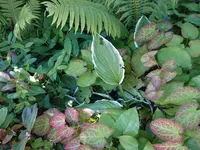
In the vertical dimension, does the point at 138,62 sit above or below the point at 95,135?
above

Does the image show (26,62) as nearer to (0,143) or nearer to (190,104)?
(0,143)

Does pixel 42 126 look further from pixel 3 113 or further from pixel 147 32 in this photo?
pixel 147 32

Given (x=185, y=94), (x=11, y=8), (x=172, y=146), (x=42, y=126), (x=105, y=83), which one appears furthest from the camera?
(x=11, y=8)

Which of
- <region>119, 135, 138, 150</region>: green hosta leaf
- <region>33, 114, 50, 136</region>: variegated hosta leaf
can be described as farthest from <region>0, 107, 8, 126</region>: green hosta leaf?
<region>119, 135, 138, 150</region>: green hosta leaf

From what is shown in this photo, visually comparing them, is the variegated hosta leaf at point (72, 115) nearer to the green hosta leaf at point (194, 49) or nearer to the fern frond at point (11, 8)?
the green hosta leaf at point (194, 49)

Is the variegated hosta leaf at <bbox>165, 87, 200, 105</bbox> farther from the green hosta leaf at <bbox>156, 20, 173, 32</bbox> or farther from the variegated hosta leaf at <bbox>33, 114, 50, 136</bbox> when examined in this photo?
the variegated hosta leaf at <bbox>33, 114, 50, 136</bbox>

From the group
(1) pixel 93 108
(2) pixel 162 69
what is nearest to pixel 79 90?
(1) pixel 93 108

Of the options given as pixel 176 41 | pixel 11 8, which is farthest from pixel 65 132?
pixel 11 8
